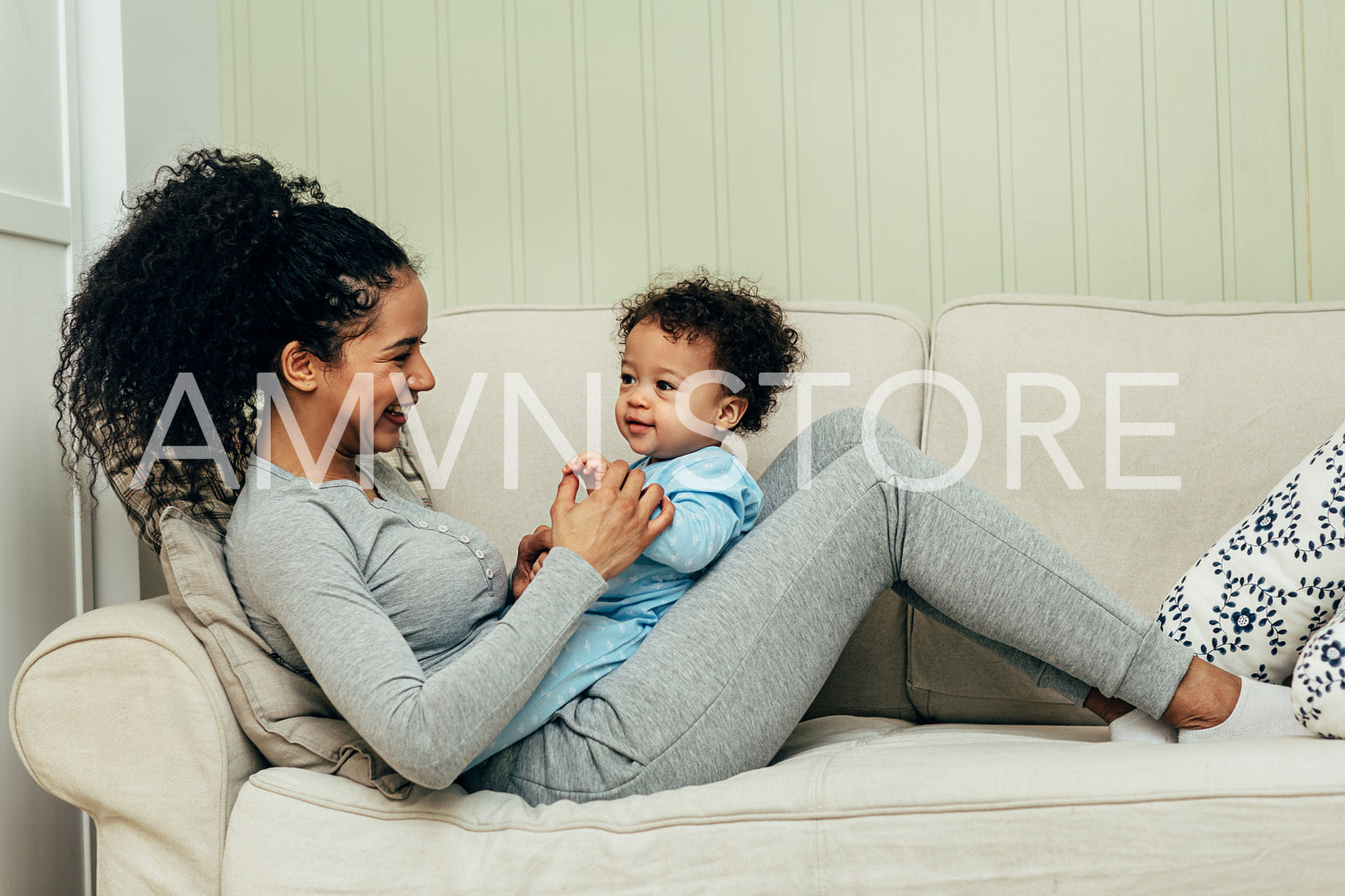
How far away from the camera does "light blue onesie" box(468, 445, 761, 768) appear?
3.67 feet

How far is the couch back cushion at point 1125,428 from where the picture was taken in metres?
1.52

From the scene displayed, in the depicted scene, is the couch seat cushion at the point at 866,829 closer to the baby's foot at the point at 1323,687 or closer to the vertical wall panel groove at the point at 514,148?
the baby's foot at the point at 1323,687

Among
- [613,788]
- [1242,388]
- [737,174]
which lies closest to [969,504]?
[613,788]

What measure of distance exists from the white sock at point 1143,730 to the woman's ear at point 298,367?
1.01m

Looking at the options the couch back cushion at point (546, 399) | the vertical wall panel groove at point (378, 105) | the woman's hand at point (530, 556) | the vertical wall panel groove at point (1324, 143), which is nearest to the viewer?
the woman's hand at point (530, 556)

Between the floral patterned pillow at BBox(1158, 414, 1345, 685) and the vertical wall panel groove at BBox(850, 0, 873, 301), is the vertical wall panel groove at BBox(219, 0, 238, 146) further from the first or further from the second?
the floral patterned pillow at BBox(1158, 414, 1345, 685)

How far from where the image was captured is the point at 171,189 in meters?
1.14

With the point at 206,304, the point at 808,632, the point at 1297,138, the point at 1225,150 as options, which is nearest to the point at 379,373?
the point at 206,304

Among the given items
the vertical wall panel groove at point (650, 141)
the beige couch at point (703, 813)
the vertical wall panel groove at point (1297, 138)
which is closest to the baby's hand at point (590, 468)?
the beige couch at point (703, 813)

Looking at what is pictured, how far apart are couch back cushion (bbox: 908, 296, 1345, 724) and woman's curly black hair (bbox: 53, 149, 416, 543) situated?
97 centimetres

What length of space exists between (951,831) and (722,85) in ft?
5.26

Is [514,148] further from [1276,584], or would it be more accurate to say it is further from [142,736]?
[1276,584]

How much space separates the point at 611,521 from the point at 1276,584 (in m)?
0.82

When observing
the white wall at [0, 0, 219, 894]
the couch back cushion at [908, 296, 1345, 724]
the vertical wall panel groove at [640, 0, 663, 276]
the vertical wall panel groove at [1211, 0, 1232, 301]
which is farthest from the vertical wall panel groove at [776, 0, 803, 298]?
the white wall at [0, 0, 219, 894]
